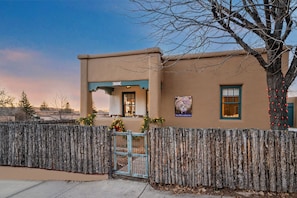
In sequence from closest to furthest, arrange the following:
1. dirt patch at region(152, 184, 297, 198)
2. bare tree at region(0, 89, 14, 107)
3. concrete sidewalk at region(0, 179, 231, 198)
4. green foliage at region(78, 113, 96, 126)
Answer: dirt patch at region(152, 184, 297, 198) < concrete sidewalk at region(0, 179, 231, 198) < green foliage at region(78, 113, 96, 126) < bare tree at region(0, 89, 14, 107)

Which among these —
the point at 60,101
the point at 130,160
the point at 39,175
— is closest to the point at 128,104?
the point at 39,175

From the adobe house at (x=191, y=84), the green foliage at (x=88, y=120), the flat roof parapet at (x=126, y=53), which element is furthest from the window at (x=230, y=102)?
the green foliage at (x=88, y=120)

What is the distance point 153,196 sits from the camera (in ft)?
14.1

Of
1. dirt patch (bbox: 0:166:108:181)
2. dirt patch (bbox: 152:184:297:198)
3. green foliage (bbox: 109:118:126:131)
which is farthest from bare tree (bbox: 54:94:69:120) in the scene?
dirt patch (bbox: 152:184:297:198)

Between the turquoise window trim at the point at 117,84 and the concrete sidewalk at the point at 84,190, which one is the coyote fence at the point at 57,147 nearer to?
the concrete sidewalk at the point at 84,190

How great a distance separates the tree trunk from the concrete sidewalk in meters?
3.04

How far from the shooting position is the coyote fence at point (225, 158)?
4160mm

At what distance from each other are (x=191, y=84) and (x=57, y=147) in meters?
6.82

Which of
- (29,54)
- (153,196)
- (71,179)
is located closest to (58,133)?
(71,179)

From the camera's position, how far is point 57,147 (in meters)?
5.93

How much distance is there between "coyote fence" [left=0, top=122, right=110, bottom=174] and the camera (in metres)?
5.46

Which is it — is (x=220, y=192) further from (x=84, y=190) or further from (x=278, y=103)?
(x=84, y=190)

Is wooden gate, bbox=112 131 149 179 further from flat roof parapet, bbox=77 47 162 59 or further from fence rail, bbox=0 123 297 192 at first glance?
flat roof parapet, bbox=77 47 162 59

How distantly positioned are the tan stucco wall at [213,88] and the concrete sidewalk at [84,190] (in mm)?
5308
